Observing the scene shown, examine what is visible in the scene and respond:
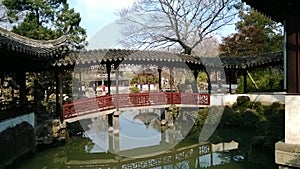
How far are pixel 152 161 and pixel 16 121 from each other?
146 inches

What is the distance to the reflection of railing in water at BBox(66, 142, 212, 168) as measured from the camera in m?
9.67

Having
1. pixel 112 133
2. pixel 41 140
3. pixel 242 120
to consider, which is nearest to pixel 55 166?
pixel 41 140

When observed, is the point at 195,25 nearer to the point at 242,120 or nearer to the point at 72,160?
the point at 242,120

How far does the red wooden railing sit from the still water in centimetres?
104

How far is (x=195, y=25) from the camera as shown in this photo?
77.2 ft

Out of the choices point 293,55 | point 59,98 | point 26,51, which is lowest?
point 59,98

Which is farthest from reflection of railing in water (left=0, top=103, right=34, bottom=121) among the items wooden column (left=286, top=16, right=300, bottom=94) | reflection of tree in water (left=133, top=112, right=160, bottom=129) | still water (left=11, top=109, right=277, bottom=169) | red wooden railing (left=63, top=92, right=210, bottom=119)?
reflection of tree in water (left=133, top=112, right=160, bottom=129)

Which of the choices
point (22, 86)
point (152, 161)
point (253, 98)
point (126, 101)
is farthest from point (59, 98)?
point (253, 98)

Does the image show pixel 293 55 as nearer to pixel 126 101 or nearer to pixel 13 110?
pixel 13 110

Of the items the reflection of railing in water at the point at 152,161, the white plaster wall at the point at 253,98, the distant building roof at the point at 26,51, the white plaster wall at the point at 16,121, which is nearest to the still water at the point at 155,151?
the reflection of railing in water at the point at 152,161

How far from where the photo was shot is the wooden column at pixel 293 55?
4715mm

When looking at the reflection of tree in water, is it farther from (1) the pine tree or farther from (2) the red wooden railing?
(1) the pine tree

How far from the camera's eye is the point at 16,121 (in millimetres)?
9188

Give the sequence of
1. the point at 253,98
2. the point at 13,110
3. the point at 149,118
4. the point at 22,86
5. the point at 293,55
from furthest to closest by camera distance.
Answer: the point at 149,118 → the point at 253,98 → the point at 22,86 → the point at 13,110 → the point at 293,55
